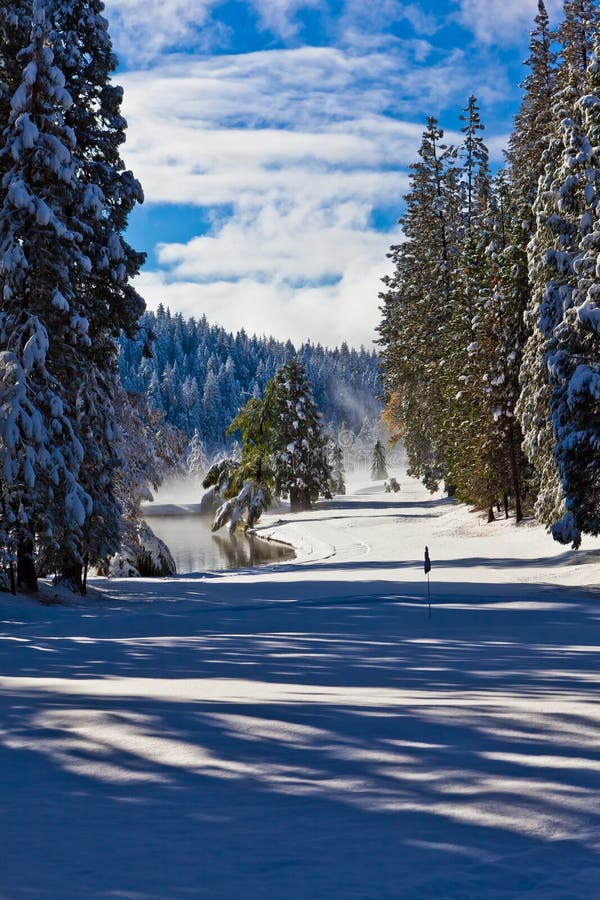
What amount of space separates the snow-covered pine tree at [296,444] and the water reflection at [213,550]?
6.50 meters

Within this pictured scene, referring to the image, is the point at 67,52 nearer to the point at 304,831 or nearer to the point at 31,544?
the point at 31,544

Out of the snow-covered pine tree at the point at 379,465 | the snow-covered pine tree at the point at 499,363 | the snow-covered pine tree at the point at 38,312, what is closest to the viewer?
the snow-covered pine tree at the point at 38,312

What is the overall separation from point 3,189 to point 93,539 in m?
7.63

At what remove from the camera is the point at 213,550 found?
130ft

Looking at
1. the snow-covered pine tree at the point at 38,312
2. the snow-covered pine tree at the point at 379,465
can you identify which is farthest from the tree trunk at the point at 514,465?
the snow-covered pine tree at the point at 379,465

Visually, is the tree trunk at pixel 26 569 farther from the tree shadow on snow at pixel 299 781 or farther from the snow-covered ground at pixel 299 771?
the tree shadow on snow at pixel 299 781

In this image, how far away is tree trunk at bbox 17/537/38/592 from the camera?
15.6 m

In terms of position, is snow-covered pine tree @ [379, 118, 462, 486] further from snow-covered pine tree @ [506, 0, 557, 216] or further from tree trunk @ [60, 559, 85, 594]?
tree trunk @ [60, 559, 85, 594]

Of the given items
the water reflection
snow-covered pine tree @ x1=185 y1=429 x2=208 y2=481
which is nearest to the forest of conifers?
the water reflection

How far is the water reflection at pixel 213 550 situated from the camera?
33625 millimetres

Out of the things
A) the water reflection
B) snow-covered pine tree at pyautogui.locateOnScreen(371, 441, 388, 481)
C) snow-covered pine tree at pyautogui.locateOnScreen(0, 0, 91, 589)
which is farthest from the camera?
snow-covered pine tree at pyautogui.locateOnScreen(371, 441, 388, 481)

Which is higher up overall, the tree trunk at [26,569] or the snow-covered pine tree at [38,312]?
the snow-covered pine tree at [38,312]

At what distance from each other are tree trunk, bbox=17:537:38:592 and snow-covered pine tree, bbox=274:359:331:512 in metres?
38.0

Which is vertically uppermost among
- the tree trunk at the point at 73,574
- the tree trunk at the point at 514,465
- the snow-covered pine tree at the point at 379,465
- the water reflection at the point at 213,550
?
the snow-covered pine tree at the point at 379,465
